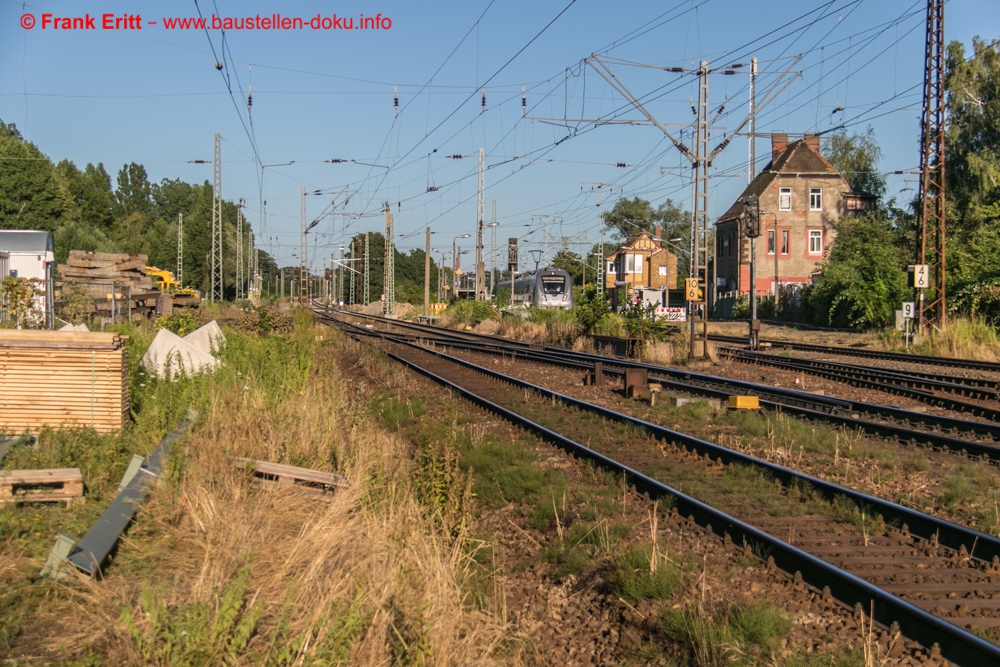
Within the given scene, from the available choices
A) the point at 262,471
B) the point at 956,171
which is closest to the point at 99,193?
the point at 956,171

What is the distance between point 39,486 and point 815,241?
2568 inches

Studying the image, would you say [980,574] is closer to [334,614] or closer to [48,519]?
[334,614]

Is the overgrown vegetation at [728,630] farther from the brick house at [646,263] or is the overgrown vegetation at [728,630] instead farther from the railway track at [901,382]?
the brick house at [646,263]

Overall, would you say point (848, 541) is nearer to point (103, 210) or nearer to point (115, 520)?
point (115, 520)

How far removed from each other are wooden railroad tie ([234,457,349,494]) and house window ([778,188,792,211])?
62421mm

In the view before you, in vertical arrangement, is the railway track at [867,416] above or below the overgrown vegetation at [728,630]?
above

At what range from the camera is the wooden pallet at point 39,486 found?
675 centimetres

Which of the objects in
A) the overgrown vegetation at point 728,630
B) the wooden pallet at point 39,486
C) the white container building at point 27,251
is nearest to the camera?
the overgrown vegetation at point 728,630

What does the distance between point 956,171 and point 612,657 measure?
190ft

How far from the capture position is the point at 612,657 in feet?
16.3

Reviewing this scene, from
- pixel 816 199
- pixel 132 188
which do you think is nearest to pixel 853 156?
pixel 816 199

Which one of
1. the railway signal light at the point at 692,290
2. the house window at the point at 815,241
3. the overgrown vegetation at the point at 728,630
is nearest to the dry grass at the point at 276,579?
the overgrown vegetation at the point at 728,630

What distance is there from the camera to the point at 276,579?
515cm

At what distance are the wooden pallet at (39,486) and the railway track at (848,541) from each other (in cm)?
489
